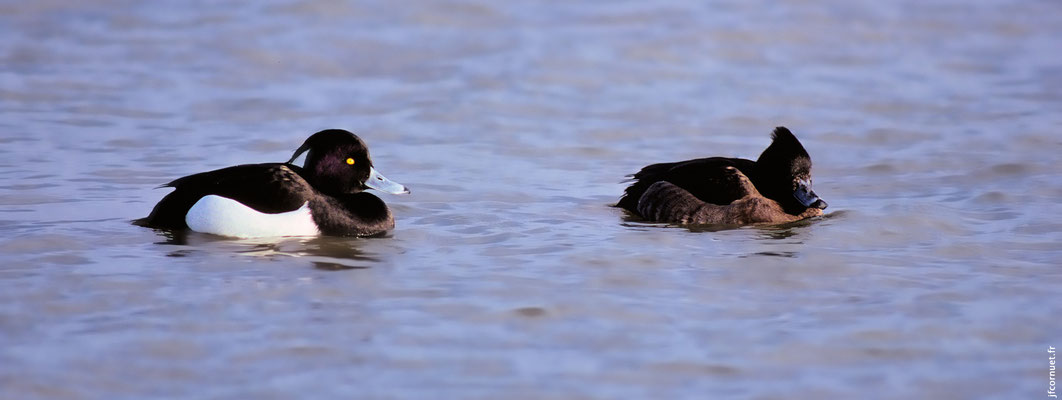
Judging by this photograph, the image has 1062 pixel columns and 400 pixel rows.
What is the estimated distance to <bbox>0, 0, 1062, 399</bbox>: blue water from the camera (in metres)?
5.20

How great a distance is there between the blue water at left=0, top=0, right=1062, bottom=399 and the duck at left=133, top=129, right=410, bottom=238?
16cm

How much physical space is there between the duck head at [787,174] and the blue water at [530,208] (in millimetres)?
200

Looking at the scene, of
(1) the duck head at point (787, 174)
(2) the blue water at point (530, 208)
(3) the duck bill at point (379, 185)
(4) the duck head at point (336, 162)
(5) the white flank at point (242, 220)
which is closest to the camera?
(2) the blue water at point (530, 208)

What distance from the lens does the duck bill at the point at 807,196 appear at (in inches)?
313

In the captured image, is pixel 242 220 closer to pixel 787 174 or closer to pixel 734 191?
pixel 734 191

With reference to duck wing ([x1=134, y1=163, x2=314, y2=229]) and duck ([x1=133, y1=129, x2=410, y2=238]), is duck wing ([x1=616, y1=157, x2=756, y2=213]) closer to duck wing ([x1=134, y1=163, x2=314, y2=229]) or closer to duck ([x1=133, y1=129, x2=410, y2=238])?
duck ([x1=133, y1=129, x2=410, y2=238])

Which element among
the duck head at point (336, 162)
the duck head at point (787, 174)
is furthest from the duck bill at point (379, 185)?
the duck head at point (787, 174)

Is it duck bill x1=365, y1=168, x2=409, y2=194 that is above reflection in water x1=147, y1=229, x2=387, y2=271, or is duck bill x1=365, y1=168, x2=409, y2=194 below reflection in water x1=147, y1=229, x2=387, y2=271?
above

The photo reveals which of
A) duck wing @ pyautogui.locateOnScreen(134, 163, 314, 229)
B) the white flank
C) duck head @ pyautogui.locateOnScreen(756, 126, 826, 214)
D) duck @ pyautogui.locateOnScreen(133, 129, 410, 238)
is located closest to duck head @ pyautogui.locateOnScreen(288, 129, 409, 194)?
duck @ pyautogui.locateOnScreen(133, 129, 410, 238)

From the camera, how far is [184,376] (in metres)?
4.95

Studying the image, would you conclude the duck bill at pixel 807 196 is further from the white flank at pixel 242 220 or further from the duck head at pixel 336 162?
the white flank at pixel 242 220

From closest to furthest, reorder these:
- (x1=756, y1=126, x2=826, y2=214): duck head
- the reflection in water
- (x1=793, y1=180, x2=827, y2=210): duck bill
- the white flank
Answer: the reflection in water → the white flank → (x1=793, y1=180, x2=827, y2=210): duck bill → (x1=756, y1=126, x2=826, y2=214): duck head

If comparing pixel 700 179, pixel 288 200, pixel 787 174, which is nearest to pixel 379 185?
pixel 288 200

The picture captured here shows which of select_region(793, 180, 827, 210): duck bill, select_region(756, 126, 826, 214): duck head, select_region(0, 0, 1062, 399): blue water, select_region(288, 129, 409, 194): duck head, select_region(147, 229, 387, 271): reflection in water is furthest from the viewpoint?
select_region(756, 126, 826, 214): duck head
